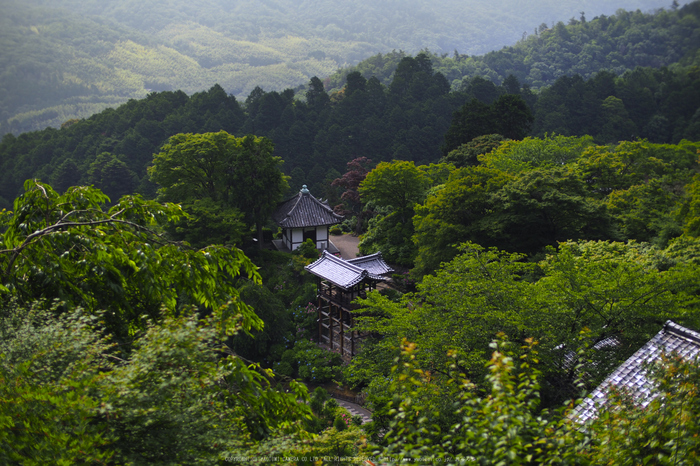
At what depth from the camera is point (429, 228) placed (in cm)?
1688

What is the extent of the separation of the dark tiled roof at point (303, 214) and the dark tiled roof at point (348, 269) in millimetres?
7391

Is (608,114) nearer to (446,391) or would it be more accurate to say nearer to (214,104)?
(214,104)

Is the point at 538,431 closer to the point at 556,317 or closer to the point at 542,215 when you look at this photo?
the point at 556,317

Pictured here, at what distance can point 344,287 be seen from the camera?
593 inches

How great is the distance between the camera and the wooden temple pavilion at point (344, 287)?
606 inches

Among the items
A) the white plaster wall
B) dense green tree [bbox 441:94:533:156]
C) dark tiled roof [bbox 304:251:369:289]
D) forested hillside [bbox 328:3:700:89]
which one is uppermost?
forested hillside [bbox 328:3:700:89]

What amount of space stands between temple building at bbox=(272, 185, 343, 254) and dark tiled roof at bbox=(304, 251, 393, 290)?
7.27 metres

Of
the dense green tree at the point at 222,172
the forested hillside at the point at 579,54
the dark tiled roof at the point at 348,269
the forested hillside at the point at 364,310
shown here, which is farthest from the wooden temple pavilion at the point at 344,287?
the forested hillside at the point at 579,54

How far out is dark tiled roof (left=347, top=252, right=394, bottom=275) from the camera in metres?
16.4

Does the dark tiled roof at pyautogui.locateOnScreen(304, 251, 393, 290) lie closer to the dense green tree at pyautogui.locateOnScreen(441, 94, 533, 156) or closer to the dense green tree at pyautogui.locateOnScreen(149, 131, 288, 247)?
the dense green tree at pyautogui.locateOnScreen(149, 131, 288, 247)

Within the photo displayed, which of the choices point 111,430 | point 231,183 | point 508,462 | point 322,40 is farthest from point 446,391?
point 322,40

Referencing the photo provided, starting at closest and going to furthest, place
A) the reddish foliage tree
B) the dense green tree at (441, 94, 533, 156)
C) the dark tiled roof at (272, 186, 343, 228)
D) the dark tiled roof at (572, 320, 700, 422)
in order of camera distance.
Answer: the dark tiled roof at (572, 320, 700, 422) < the dark tiled roof at (272, 186, 343, 228) < the dense green tree at (441, 94, 533, 156) < the reddish foliage tree

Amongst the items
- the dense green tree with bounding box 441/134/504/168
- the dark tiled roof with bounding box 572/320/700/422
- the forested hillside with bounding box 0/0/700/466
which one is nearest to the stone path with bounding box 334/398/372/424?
the forested hillside with bounding box 0/0/700/466

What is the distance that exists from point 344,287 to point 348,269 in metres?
0.85
